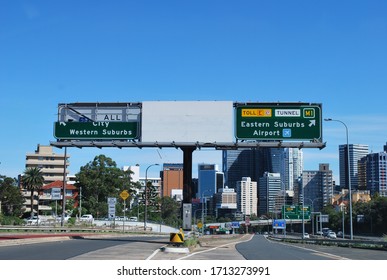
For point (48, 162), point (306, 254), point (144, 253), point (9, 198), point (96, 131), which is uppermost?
point (48, 162)

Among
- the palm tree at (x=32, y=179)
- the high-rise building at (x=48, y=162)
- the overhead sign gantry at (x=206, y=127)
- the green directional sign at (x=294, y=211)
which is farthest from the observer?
the high-rise building at (x=48, y=162)

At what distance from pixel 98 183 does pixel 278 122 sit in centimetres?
8319

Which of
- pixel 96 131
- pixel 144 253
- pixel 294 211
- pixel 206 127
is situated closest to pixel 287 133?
pixel 206 127

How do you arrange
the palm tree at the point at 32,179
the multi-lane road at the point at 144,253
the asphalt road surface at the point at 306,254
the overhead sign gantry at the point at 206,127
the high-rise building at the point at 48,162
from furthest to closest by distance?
1. the high-rise building at the point at 48,162
2. the palm tree at the point at 32,179
3. the overhead sign gantry at the point at 206,127
4. the asphalt road surface at the point at 306,254
5. the multi-lane road at the point at 144,253

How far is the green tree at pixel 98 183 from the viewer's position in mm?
113812

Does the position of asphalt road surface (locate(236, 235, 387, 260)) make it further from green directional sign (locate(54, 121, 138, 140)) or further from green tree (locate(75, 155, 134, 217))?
green tree (locate(75, 155, 134, 217))

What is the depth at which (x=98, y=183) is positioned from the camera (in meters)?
115

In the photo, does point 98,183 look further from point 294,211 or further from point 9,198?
point 294,211

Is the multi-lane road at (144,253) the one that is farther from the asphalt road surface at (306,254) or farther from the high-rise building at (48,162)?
the high-rise building at (48,162)

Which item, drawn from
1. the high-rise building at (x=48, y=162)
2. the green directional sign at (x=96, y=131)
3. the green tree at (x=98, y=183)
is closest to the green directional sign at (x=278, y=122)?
the green directional sign at (x=96, y=131)

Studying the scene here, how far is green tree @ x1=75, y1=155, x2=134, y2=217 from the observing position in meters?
114

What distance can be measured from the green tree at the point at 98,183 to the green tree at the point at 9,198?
13.2m

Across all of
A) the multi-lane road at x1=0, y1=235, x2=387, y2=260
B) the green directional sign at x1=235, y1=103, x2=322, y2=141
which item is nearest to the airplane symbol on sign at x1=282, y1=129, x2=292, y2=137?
the green directional sign at x1=235, y1=103, x2=322, y2=141

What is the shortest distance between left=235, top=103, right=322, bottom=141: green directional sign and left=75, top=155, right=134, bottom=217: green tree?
80225mm
